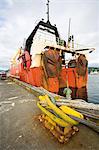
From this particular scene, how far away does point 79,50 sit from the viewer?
14.7 meters

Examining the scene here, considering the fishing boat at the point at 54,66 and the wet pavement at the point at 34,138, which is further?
the fishing boat at the point at 54,66

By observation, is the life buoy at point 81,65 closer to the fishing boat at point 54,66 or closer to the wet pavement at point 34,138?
the fishing boat at point 54,66

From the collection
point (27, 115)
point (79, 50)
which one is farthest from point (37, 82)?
point (27, 115)

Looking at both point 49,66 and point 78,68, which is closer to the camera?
point 49,66

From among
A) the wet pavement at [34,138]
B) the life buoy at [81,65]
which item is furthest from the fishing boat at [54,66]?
the wet pavement at [34,138]

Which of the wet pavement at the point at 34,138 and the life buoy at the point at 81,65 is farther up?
the life buoy at the point at 81,65

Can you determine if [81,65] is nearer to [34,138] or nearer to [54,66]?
[54,66]

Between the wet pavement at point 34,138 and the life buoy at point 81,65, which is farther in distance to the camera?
the life buoy at point 81,65

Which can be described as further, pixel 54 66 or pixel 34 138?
pixel 54 66

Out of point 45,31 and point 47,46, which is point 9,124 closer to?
point 47,46

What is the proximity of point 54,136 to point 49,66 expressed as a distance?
8.26m

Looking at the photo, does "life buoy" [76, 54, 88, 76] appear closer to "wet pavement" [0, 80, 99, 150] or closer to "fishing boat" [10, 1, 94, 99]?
"fishing boat" [10, 1, 94, 99]

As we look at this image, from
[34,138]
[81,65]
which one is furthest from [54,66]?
[34,138]

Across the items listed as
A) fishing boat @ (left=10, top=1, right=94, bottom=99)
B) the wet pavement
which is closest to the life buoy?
fishing boat @ (left=10, top=1, right=94, bottom=99)
